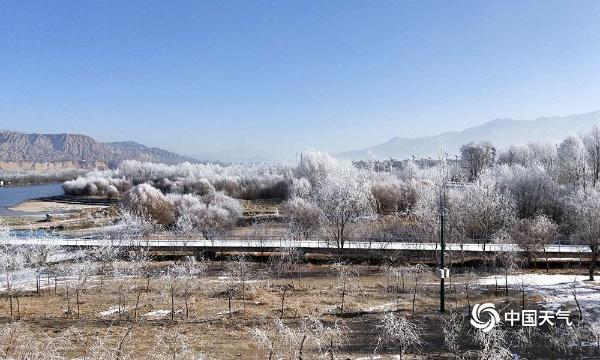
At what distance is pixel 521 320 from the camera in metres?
21.8

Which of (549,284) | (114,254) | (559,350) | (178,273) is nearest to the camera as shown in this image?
(559,350)

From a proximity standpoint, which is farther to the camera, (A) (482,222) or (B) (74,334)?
(A) (482,222)

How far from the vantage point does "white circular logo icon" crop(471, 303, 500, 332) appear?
790 inches

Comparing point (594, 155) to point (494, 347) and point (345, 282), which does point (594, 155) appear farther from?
point (494, 347)

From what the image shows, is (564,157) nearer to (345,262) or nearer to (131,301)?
(345,262)

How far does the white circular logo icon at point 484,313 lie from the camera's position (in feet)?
65.9

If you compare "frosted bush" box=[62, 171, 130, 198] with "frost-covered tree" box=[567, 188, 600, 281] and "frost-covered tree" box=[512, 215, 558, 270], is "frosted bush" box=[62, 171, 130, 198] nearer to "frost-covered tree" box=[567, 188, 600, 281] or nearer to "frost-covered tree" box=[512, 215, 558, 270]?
"frost-covered tree" box=[512, 215, 558, 270]

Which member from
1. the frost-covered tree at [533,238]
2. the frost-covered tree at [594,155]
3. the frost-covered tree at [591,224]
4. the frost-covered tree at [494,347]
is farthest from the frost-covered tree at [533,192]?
the frost-covered tree at [494,347]

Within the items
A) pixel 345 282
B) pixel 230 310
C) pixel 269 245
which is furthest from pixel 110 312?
pixel 269 245

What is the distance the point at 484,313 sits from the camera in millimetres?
23609

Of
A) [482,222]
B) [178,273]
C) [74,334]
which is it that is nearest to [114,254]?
[178,273]

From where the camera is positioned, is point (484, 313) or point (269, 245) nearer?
point (484, 313)

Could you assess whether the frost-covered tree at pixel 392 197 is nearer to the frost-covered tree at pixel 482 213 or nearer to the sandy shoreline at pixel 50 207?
the frost-covered tree at pixel 482 213

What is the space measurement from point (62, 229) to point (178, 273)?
1426 inches
